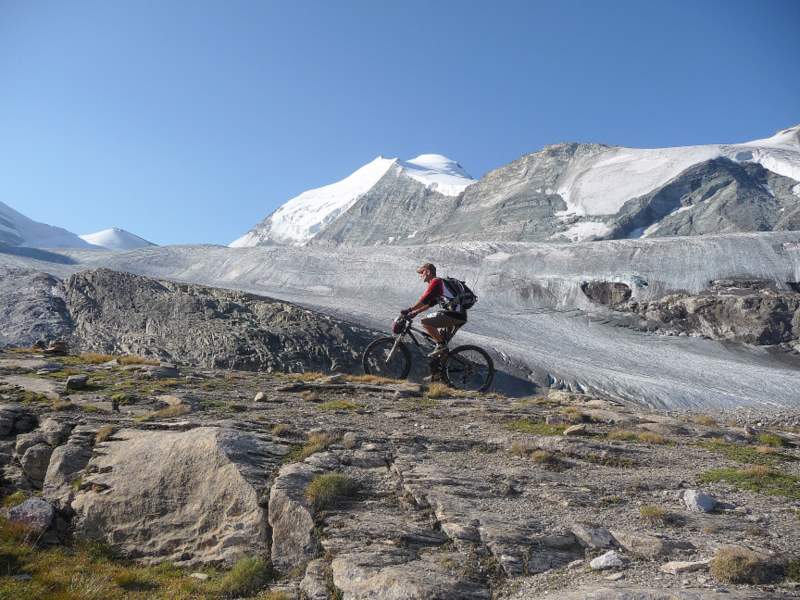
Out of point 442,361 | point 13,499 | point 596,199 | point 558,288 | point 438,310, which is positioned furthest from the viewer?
point 596,199

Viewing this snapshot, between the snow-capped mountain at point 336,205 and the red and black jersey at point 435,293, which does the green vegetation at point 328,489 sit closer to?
the red and black jersey at point 435,293

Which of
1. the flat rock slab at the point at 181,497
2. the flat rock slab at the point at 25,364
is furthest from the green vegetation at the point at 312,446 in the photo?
the flat rock slab at the point at 25,364

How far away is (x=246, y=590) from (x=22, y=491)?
11.0 feet

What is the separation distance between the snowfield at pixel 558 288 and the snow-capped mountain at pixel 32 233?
81.1m

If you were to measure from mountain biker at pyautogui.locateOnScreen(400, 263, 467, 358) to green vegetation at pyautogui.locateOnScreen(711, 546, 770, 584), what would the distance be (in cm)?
731

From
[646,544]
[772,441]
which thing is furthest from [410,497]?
[772,441]

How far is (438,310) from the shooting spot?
11.9 metres

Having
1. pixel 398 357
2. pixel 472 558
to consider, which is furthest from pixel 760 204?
pixel 472 558

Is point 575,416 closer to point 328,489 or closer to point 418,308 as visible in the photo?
point 418,308

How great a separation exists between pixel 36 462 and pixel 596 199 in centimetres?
12435

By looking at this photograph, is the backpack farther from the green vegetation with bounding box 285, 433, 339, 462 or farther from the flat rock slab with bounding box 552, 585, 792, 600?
the flat rock slab with bounding box 552, 585, 792, 600

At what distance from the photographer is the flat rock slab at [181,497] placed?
230 inches

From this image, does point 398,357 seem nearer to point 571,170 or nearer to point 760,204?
point 760,204

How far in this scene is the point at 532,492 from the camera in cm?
643
